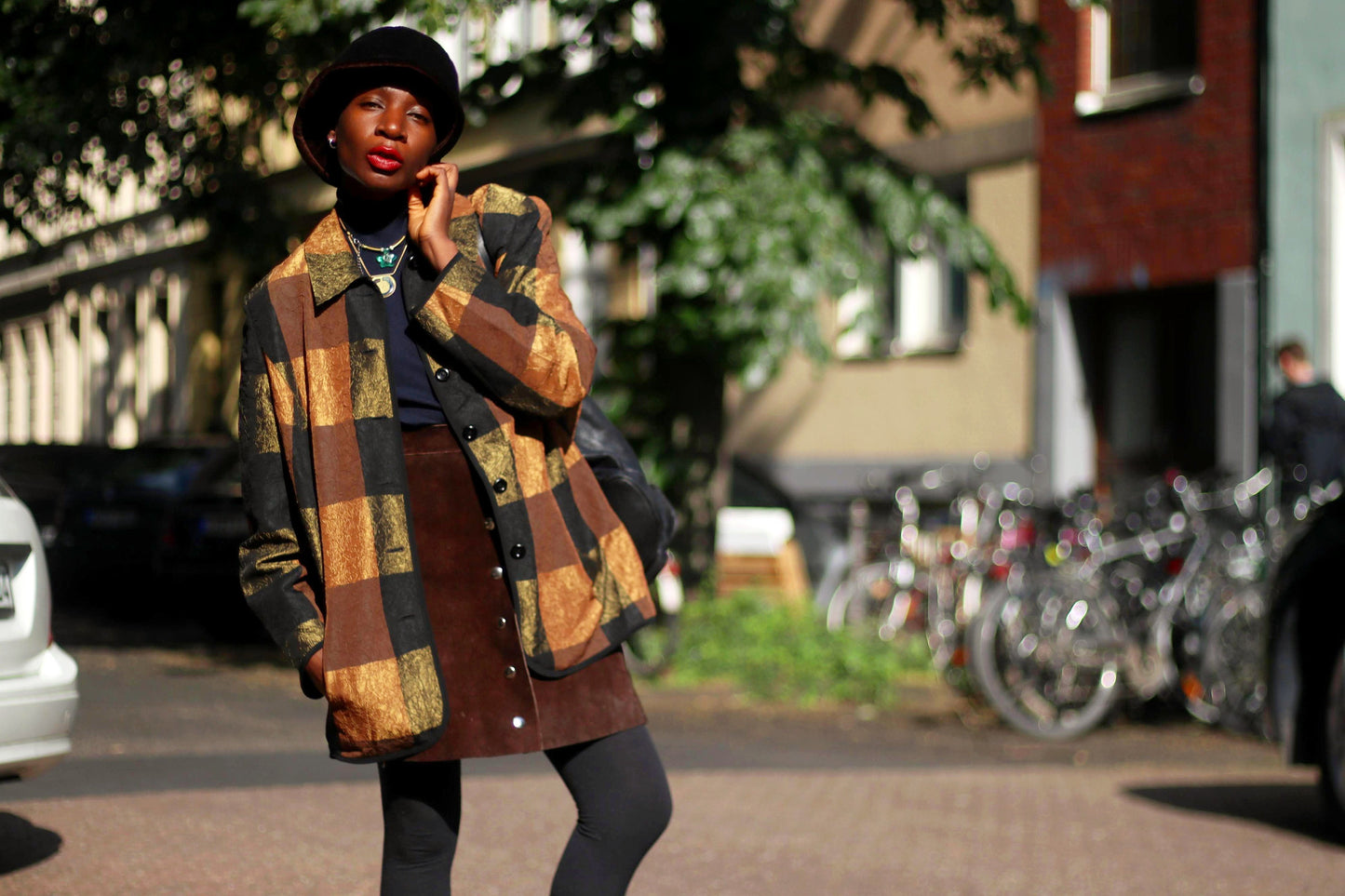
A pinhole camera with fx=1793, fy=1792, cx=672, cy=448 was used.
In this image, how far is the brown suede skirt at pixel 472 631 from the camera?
2.74 meters

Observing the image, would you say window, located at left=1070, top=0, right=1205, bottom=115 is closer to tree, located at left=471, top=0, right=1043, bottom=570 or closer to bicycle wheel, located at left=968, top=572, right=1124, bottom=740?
tree, located at left=471, top=0, right=1043, bottom=570

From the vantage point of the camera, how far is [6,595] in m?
5.26

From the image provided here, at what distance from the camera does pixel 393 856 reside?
2.86m

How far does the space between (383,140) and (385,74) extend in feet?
0.36

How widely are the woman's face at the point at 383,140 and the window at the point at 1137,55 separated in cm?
1152

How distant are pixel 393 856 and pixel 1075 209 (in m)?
12.2

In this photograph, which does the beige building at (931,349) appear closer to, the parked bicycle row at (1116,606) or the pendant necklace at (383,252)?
the parked bicycle row at (1116,606)

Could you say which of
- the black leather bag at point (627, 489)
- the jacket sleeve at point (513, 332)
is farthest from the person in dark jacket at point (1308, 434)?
the jacket sleeve at point (513, 332)

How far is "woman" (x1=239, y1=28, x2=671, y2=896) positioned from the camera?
8.82 ft

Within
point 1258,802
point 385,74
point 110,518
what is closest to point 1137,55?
point 1258,802

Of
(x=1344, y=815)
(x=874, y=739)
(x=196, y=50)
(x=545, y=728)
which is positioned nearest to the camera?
(x=545, y=728)

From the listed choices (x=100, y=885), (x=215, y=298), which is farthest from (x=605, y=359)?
(x=215, y=298)

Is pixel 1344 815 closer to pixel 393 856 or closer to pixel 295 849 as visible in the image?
pixel 295 849

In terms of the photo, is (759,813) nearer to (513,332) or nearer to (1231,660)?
(1231,660)
